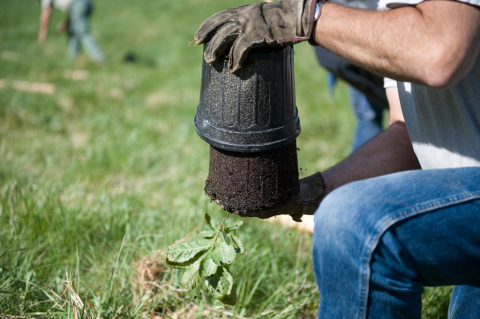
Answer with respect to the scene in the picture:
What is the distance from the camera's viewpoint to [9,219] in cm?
197

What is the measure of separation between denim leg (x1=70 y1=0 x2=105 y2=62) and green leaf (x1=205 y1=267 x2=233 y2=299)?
664cm

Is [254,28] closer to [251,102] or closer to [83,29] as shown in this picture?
[251,102]

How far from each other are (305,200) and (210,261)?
45cm

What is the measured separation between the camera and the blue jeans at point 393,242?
3.22 ft

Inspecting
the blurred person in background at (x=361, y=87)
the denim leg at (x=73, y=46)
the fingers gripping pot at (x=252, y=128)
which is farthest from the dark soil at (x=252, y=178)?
the denim leg at (x=73, y=46)

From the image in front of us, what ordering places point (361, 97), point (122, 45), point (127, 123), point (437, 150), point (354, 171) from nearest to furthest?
1. point (437, 150)
2. point (354, 171)
3. point (361, 97)
4. point (127, 123)
5. point (122, 45)

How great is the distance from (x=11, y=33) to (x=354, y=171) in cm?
986

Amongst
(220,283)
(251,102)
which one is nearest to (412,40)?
(251,102)

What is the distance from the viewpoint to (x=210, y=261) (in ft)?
4.53

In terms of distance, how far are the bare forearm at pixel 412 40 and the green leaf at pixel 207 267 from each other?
32.1 inches

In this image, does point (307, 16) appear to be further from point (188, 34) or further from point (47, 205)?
point (188, 34)

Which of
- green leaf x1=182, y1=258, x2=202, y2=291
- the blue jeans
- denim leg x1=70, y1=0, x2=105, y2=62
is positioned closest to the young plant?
green leaf x1=182, y1=258, x2=202, y2=291

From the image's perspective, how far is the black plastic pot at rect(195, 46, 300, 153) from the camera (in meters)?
1.24

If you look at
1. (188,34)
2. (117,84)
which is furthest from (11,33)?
(117,84)
